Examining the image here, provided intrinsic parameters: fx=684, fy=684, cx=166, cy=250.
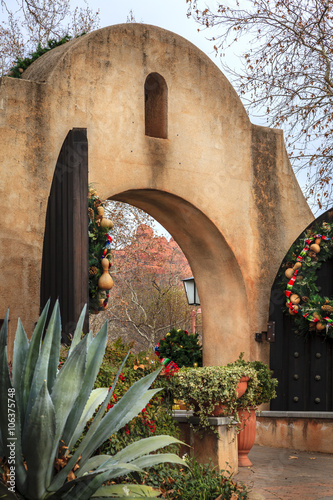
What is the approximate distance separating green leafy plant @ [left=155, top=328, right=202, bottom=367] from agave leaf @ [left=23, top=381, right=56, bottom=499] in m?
7.50

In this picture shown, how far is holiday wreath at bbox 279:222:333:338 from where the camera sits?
866cm

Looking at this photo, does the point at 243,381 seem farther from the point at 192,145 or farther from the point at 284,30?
the point at 284,30

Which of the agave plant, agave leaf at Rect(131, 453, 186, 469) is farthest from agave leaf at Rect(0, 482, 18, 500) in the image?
agave leaf at Rect(131, 453, 186, 469)

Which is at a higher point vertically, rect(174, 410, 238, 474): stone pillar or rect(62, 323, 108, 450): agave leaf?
rect(62, 323, 108, 450): agave leaf

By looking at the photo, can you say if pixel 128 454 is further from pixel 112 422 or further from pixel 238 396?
pixel 238 396

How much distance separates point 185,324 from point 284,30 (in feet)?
50.7

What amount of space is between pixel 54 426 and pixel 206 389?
3.13 m

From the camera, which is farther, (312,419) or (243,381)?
(312,419)

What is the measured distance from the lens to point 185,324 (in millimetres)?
25453

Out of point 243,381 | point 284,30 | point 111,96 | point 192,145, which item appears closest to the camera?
point 243,381

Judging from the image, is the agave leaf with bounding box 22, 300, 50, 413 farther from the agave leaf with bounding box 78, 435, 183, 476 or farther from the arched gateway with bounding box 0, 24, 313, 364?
the arched gateway with bounding box 0, 24, 313, 364

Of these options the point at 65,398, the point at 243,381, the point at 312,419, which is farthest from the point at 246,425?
the point at 65,398

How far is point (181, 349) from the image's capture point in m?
10.9

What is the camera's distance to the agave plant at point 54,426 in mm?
3174
